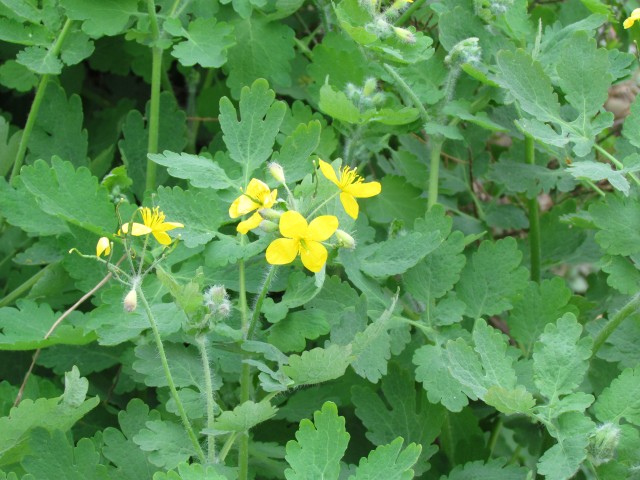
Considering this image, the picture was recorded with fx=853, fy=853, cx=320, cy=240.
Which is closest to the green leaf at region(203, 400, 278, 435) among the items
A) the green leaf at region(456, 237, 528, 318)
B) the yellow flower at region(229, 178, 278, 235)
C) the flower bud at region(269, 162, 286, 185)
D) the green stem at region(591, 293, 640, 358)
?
the yellow flower at region(229, 178, 278, 235)

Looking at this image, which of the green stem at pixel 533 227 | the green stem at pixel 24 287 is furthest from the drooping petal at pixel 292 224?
the green stem at pixel 533 227

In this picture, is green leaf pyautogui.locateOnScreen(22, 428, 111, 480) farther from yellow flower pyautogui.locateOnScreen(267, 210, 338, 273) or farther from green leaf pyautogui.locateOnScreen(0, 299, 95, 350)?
yellow flower pyautogui.locateOnScreen(267, 210, 338, 273)

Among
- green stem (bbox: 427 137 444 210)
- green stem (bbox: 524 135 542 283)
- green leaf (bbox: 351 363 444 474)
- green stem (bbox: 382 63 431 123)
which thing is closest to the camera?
green leaf (bbox: 351 363 444 474)

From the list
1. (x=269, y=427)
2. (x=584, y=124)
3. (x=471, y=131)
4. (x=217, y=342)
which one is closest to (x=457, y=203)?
(x=471, y=131)

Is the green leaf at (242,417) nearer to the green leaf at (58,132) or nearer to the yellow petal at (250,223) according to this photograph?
the yellow petal at (250,223)

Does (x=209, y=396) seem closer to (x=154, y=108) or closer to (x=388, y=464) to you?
(x=388, y=464)

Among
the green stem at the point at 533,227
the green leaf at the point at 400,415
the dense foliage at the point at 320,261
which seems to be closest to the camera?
the dense foliage at the point at 320,261
